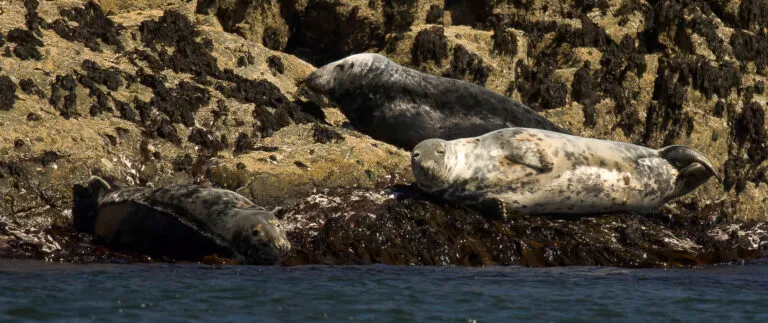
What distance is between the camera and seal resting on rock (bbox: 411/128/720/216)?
11.4m

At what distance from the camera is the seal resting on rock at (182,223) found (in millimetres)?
10258

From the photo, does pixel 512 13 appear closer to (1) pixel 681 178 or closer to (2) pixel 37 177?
(1) pixel 681 178

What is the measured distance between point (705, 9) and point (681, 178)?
2847 millimetres

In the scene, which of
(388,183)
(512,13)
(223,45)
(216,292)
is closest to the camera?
(216,292)

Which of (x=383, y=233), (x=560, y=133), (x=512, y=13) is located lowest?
(x=383, y=233)

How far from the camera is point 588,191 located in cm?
1155

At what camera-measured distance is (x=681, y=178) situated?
39.8ft

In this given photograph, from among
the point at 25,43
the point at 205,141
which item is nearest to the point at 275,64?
the point at 205,141

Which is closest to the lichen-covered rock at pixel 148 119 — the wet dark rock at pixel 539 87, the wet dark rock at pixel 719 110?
the wet dark rock at pixel 539 87

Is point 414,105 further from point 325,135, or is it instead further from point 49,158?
point 49,158

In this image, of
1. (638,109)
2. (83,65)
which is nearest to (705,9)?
(638,109)

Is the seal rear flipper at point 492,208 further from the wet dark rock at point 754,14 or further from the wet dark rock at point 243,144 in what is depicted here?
the wet dark rock at point 754,14

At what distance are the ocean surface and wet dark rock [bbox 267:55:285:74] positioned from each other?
149 inches

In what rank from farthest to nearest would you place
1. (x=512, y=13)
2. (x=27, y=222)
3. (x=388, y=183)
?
(x=512, y=13), (x=388, y=183), (x=27, y=222)
